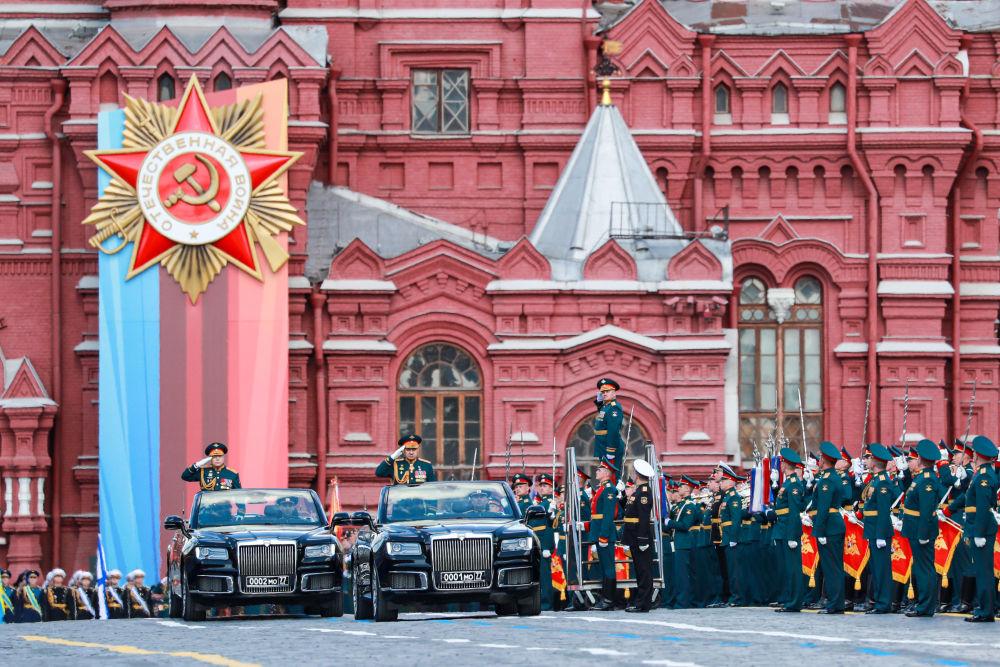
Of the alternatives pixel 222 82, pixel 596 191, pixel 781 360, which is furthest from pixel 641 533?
pixel 222 82

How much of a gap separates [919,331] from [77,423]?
13313mm

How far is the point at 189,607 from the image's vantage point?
77.9ft

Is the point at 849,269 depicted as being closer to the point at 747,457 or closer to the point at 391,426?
the point at 747,457

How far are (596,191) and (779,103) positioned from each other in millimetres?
3749

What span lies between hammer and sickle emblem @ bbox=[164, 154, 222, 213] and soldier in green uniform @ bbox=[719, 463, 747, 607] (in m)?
11.9

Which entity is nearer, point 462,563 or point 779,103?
point 462,563

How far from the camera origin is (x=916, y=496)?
23.0m

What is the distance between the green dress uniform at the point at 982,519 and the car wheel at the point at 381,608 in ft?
17.3

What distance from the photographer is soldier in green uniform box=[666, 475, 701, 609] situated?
91.9 ft

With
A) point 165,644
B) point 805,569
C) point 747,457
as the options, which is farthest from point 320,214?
point 165,644

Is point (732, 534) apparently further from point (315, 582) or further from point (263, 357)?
point (263, 357)

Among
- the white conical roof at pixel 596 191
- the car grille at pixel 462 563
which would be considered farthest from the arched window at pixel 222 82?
the car grille at pixel 462 563

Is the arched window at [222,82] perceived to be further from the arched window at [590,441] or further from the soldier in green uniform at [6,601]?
the soldier in green uniform at [6,601]

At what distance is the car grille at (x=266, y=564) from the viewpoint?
77.3 ft
